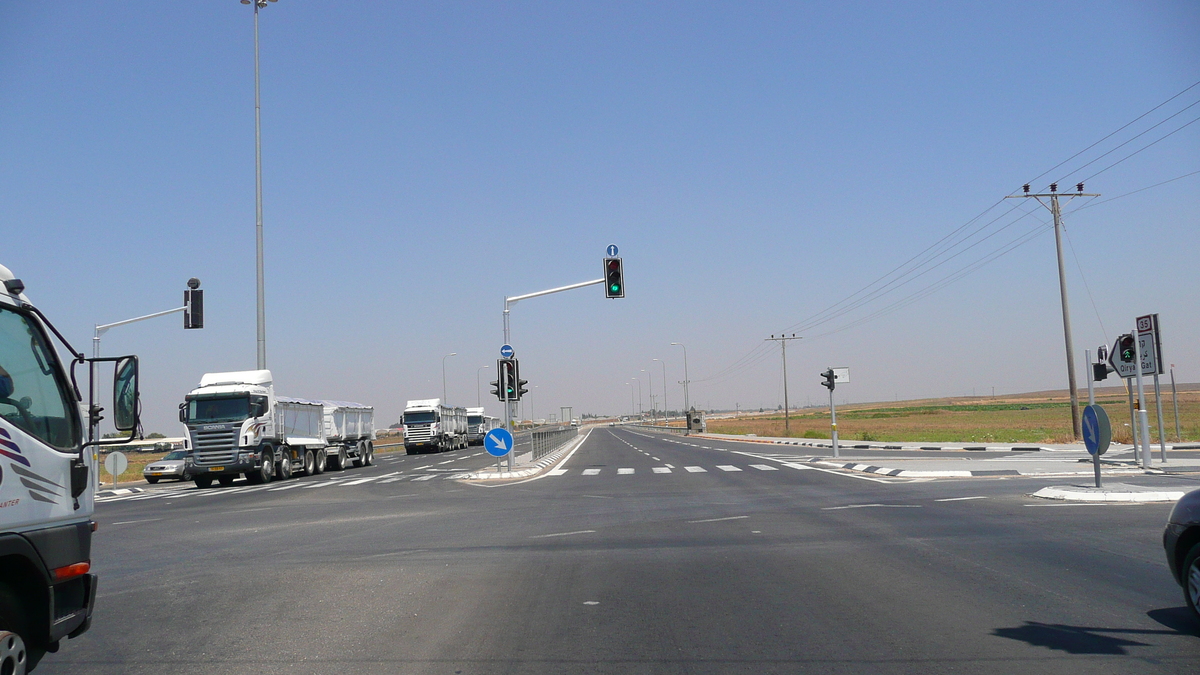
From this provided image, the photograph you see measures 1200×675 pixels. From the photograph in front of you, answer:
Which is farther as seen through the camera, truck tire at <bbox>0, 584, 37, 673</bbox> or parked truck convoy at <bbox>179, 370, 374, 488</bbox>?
parked truck convoy at <bbox>179, 370, 374, 488</bbox>

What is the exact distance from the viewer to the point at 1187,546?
667cm

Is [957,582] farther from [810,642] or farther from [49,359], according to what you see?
[49,359]

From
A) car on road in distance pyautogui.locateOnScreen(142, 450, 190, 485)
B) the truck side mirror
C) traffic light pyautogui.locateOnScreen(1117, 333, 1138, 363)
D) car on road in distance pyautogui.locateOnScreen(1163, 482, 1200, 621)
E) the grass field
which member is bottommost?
the grass field

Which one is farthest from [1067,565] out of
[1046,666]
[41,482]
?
[41,482]

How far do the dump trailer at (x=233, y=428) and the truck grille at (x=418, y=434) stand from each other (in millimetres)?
26605

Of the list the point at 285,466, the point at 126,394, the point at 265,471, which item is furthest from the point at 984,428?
the point at 126,394

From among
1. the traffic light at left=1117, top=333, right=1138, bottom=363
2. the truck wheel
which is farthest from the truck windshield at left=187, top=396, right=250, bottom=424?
the traffic light at left=1117, top=333, right=1138, bottom=363

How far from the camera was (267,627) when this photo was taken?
740 centimetres

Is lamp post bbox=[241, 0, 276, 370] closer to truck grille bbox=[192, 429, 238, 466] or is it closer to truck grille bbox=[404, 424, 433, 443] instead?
truck grille bbox=[192, 429, 238, 466]

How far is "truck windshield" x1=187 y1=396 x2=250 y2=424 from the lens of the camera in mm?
29141

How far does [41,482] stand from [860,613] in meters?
6.07

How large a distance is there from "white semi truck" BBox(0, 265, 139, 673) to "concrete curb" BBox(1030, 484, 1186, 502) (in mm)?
14784

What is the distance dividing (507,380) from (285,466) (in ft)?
34.7

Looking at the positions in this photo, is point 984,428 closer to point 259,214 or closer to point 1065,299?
point 1065,299
